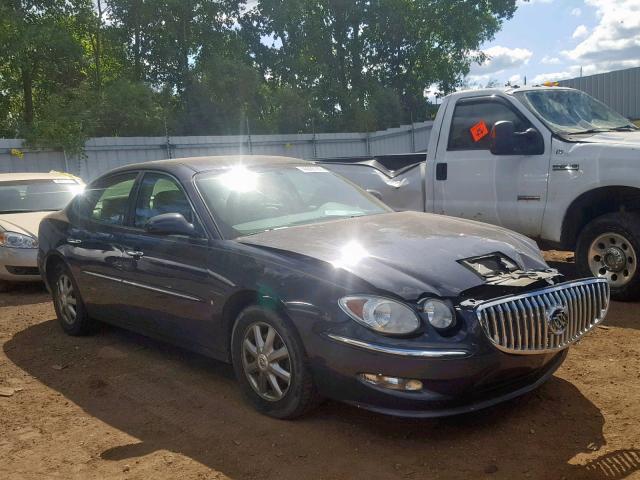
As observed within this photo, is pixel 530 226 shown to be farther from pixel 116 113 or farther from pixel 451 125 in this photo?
pixel 116 113

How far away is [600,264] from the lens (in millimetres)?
6043

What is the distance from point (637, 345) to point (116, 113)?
19.2 meters

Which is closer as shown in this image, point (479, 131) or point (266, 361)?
point (266, 361)

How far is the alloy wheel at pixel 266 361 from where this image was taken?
365 cm

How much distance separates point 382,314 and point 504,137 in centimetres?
355

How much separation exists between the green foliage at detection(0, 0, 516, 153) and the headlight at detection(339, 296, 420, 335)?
14.0 meters

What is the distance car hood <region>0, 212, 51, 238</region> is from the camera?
314 inches

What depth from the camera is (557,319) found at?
3512 mm

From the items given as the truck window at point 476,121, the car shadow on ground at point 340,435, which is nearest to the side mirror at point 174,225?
the car shadow on ground at point 340,435

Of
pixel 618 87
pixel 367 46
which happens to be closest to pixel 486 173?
pixel 618 87

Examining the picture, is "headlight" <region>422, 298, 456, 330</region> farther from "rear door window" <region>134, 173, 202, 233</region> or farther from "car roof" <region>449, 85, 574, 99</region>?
"car roof" <region>449, 85, 574, 99</region>

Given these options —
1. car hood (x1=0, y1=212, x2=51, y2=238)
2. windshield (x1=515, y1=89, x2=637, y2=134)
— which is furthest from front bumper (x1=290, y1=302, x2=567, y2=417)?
car hood (x1=0, y1=212, x2=51, y2=238)

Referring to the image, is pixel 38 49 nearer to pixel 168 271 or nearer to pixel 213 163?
pixel 213 163

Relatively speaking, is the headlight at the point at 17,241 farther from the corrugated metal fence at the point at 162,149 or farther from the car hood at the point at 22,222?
the corrugated metal fence at the point at 162,149
